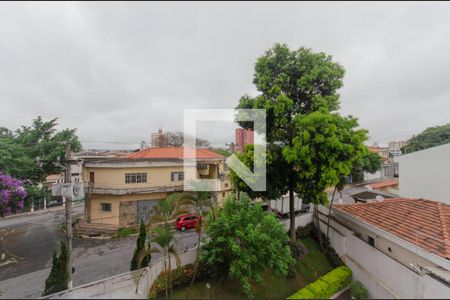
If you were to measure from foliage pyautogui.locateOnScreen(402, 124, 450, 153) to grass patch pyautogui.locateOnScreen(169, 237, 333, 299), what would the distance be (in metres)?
34.0

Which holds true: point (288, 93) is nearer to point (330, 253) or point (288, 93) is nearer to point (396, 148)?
point (330, 253)

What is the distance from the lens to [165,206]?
8258 millimetres

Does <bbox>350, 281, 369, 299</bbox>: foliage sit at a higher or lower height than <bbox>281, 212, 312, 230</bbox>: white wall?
lower

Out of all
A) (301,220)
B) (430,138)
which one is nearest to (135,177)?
(301,220)

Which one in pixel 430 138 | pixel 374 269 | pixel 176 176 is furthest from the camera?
pixel 430 138

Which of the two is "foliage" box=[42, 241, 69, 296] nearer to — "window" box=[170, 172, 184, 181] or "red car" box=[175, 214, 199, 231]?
"red car" box=[175, 214, 199, 231]

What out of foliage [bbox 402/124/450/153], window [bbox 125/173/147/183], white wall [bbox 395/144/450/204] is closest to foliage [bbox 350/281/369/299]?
white wall [bbox 395/144/450/204]

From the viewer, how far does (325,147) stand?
29.4 feet

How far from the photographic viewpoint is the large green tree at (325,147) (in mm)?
8891

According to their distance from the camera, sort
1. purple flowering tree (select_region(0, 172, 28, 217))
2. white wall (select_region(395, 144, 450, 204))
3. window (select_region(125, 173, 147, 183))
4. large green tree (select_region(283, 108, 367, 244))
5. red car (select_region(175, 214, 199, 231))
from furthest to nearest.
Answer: window (select_region(125, 173, 147, 183)) → red car (select_region(175, 214, 199, 231)) → white wall (select_region(395, 144, 450, 204)) → purple flowering tree (select_region(0, 172, 28, 217)) → large green tree (select_region(283, 108, 367, 244))

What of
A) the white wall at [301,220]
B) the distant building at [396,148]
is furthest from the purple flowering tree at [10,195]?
the distant building at [396,148]

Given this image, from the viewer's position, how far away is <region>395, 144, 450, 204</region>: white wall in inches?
488

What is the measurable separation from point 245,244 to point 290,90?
7.55m

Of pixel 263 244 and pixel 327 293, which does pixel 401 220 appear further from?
pixel 263 244
